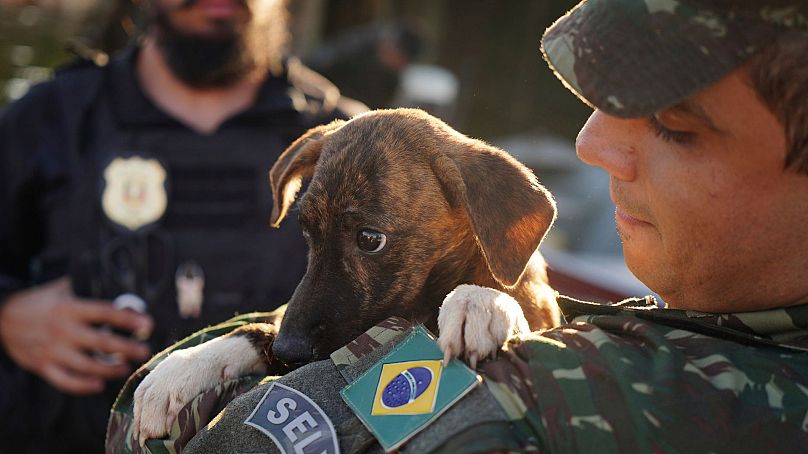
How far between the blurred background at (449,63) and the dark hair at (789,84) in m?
4.20

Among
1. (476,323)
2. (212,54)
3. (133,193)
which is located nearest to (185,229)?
(133,193)

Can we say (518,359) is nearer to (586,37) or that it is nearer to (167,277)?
(586,37)

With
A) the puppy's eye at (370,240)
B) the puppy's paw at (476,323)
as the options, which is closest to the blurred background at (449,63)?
the puppy's eye at (370,240)

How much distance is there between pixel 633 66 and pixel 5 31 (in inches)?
513

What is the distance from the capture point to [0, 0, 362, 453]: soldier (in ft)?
15.7

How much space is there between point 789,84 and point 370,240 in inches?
56.2

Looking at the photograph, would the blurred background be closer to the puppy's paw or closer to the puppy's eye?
the puppy's eye

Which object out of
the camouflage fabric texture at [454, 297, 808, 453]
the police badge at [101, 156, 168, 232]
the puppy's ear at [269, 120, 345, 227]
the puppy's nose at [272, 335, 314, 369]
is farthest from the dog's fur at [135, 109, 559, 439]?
Result: the police badge at [101, 156, 168, 232]

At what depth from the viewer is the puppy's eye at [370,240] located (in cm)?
280

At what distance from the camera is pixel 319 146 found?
130 inches

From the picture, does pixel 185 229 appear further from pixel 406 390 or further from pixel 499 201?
pixel 406 390

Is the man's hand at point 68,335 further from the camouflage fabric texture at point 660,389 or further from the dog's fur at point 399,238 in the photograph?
the camouflage fabric texture at point 660,389

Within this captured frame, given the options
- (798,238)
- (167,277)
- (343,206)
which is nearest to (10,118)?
(167,277)

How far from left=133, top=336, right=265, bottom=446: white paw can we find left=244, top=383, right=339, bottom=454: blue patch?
48 cm
